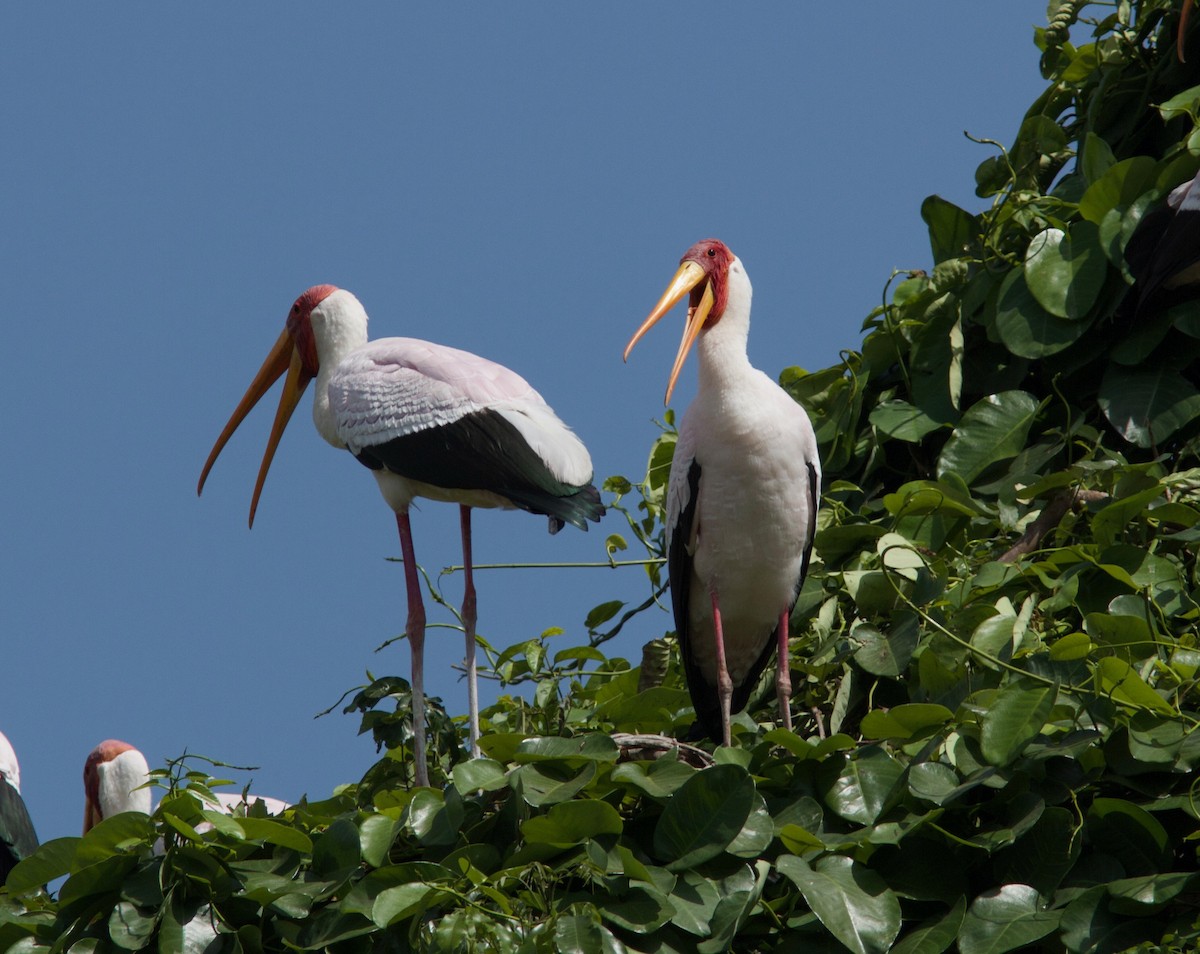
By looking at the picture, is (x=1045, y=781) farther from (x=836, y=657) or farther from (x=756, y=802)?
(x=836, y=657)

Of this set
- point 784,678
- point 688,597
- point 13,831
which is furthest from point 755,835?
point 13,831

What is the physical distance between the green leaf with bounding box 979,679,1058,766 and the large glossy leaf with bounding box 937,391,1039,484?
1.55m

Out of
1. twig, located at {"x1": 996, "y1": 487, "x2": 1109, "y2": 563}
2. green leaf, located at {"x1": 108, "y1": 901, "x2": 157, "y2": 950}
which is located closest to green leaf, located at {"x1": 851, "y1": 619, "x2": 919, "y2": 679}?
twig, located at {"x1": 996, "y1": 487, "x2": 1109, "y2": 563}

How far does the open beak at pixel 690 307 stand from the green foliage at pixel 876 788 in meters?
0.77

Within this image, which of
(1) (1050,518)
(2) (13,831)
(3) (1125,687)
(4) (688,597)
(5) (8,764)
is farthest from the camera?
(5) (8,764)

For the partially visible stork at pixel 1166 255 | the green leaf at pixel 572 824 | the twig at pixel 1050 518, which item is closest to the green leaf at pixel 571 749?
the green leaf at pixel 572 824

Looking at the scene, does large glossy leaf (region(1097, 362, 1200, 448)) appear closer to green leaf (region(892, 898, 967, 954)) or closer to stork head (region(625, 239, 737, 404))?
stork head (region(625, 239, 737, 404))

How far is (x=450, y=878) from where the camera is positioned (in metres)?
3.63

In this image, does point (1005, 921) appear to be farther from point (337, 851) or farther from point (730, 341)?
point (730, 341)

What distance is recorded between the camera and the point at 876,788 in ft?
12.4

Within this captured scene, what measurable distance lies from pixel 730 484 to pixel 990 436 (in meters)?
1.07

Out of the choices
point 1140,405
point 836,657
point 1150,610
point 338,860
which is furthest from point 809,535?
point 338,860

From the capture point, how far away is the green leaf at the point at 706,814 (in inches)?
143

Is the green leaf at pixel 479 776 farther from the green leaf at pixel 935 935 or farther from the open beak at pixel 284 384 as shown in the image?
the open beak at pixel 284 384
